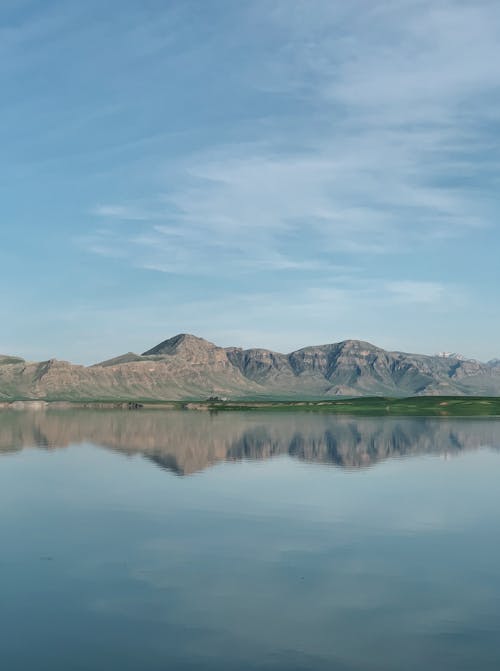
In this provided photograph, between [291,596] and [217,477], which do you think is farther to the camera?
[217,477]

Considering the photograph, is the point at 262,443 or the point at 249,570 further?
the point at 262,443

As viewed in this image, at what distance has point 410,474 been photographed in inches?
3174

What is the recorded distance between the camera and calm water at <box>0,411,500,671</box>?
26094 mm

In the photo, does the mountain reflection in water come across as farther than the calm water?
Yes

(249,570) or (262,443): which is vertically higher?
(249,570)

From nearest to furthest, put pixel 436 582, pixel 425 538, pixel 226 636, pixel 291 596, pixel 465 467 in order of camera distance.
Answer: pixel 226 636 → pixel 291 596 → pixel 436 582 → pixel 425 538 → pixel 465 467

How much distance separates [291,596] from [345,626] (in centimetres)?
445

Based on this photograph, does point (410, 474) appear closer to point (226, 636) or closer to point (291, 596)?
point (291, 596)

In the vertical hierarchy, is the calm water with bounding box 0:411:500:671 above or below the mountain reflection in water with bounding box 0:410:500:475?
above

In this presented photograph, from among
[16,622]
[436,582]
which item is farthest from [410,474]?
[16,622]

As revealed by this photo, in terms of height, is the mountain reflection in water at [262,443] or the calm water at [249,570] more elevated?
the calm water at [249,570]

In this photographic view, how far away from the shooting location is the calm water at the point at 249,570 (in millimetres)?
26094

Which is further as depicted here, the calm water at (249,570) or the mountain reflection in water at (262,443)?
the mountain reflection in water at (262,443)

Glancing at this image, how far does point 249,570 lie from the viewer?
3731 cm
